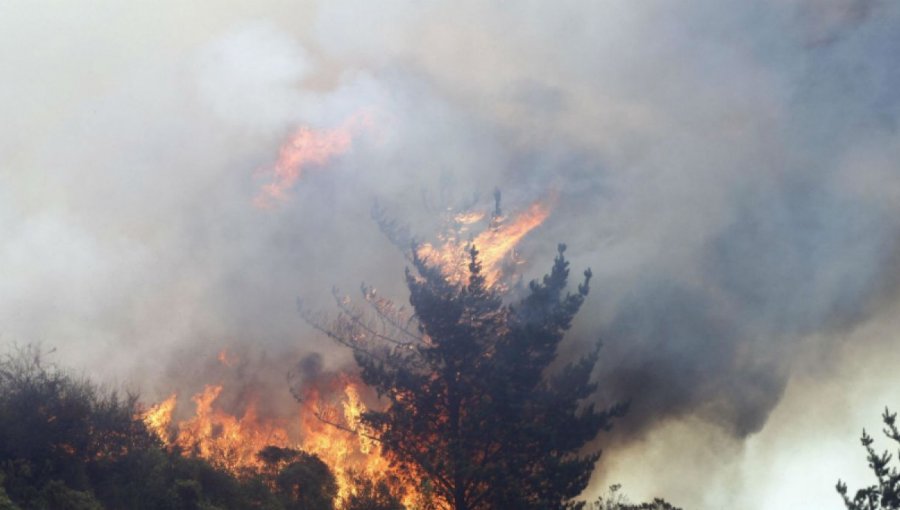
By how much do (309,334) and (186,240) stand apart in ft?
31.3

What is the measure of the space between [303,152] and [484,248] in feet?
46.4

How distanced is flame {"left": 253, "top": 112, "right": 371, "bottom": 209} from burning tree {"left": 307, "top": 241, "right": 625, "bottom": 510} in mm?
16894

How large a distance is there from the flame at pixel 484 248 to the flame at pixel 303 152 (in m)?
10.7

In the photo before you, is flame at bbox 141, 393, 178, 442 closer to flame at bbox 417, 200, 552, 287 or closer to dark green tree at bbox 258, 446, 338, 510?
dark green tree at bbox 258, 446, 338, 510

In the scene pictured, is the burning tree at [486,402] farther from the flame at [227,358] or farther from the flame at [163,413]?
the flame at [227,358]

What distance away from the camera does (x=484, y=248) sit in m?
36.2

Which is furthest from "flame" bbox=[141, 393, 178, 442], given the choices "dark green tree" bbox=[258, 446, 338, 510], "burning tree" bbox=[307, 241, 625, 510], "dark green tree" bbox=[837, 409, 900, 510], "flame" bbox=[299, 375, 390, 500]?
"dark green tree" bbox=[837, 409, 900, 510]

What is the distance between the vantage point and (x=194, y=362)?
40094mm

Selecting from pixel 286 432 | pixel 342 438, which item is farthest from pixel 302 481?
pixel 286 432

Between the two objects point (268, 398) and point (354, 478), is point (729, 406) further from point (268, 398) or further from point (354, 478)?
point (268, 398)

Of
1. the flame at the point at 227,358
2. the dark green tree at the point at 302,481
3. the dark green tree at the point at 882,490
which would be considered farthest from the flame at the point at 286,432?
the dark green tree at the point at 882,490

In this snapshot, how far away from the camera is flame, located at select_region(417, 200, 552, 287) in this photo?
33062 millimetres

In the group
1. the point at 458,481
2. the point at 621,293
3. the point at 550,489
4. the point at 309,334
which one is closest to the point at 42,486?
the point at 458,481

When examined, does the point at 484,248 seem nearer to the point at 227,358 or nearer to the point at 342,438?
the point at 342,438
